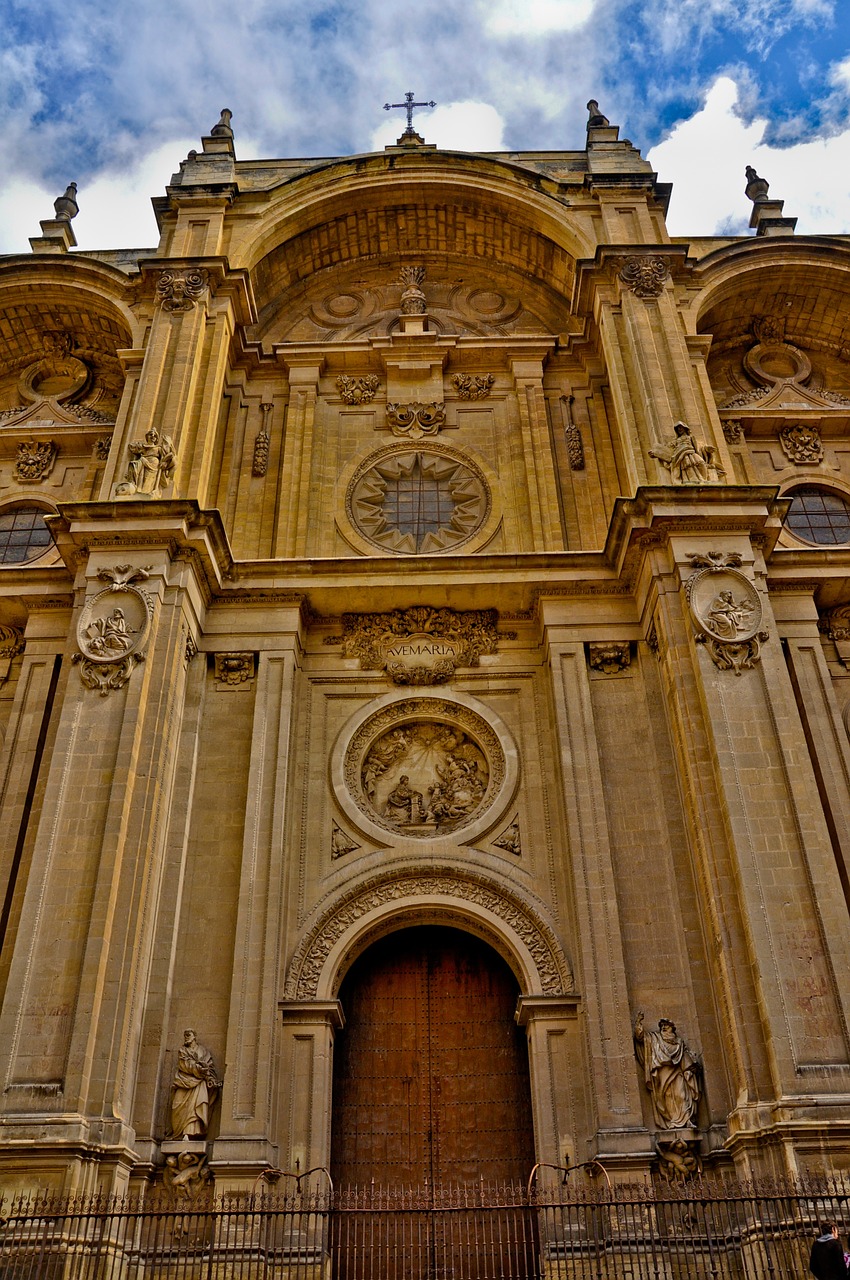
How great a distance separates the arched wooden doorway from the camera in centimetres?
1352

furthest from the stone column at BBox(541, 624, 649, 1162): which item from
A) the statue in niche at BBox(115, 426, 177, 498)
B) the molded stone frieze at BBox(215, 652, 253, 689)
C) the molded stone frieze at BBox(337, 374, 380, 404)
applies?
the statue in niche at BBox(115, 426, 177, 498)

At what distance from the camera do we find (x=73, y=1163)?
10727 mm

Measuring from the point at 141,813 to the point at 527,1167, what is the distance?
6699 mm

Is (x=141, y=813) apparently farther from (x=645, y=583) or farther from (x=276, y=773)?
(x=645, y=583)

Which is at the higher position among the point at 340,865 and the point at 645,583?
the point at 645,583

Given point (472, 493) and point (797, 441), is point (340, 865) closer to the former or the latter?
point (472, 493)

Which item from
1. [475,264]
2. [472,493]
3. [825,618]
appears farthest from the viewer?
[475,264]

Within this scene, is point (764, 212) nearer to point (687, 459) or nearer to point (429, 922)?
point (687, 459)

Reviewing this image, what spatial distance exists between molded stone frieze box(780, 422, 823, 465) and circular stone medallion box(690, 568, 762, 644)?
5.67m

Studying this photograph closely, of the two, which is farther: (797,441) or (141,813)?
(797,441)

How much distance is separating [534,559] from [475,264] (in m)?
8.81

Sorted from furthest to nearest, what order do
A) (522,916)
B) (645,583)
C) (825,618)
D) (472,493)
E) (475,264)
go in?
(475,264)
(472,493)
(825,618)
(645,583)
(522,916)

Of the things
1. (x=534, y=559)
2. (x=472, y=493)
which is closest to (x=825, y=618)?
(x=534, y=559)

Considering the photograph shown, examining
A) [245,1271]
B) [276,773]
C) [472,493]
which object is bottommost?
[245,1271]
